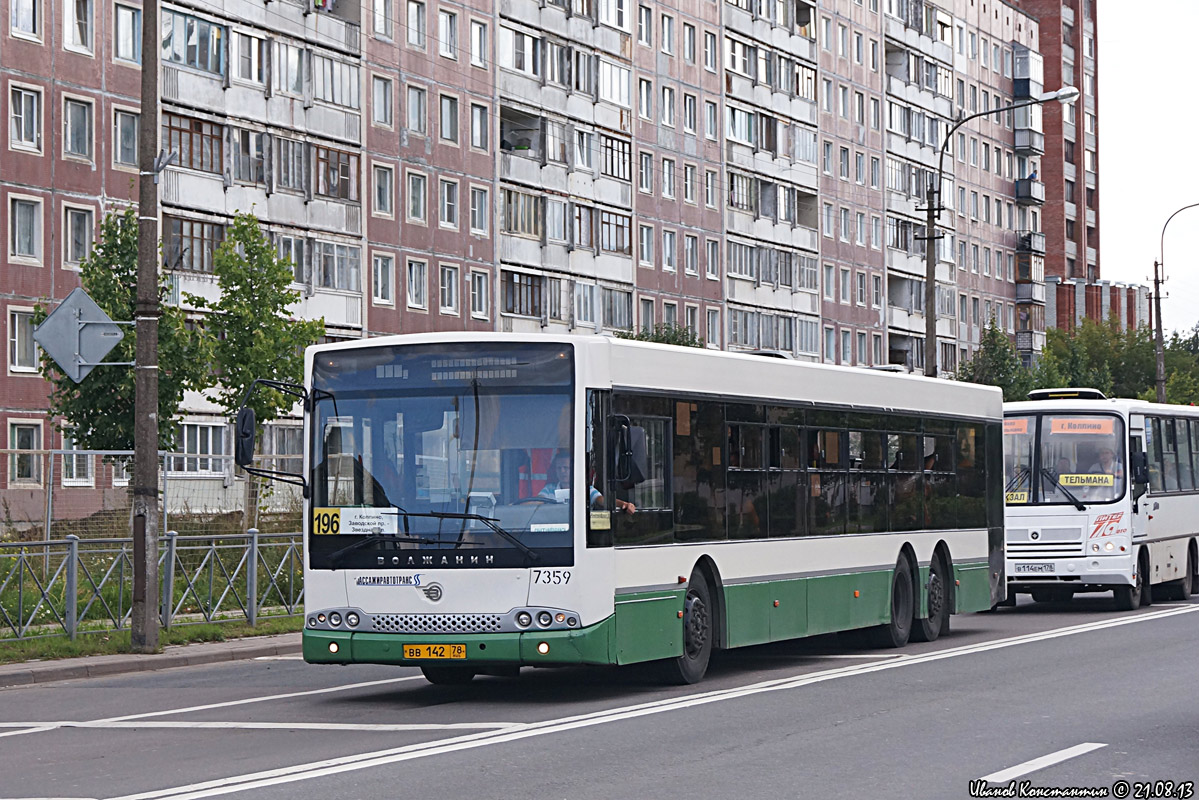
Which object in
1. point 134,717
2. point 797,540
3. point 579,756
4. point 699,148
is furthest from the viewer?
point 699,148

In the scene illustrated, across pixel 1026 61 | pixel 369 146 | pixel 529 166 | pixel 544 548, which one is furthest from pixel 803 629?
pixel 1026 61

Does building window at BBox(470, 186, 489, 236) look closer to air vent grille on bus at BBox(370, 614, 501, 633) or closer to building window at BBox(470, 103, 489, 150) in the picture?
building window at BBox(470, 103, 489, 150)

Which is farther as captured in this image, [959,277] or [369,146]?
[959,277]

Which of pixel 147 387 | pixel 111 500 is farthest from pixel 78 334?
pixel 111 500

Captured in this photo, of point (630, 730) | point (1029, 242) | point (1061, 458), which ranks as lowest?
point (630, 730)

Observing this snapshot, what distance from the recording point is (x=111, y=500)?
2430 centimetres

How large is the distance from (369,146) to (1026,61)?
197 ft

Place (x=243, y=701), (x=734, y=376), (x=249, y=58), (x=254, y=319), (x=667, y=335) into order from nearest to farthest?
A: (x=243, y=701)
(x=734, y=376)
(x=254, y=319)
(x=249, y=58)
(x=667, y=335)

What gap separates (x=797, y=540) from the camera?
18.6 metres

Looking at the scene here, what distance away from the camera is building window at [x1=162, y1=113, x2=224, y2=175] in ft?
163

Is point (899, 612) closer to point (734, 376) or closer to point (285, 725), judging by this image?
point (734, 376)

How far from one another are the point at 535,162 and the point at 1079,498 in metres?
39.2

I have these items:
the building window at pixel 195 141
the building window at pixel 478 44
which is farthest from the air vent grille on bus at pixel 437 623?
the building window at pixel 478 44

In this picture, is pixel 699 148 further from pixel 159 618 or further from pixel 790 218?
pixel 159 618
